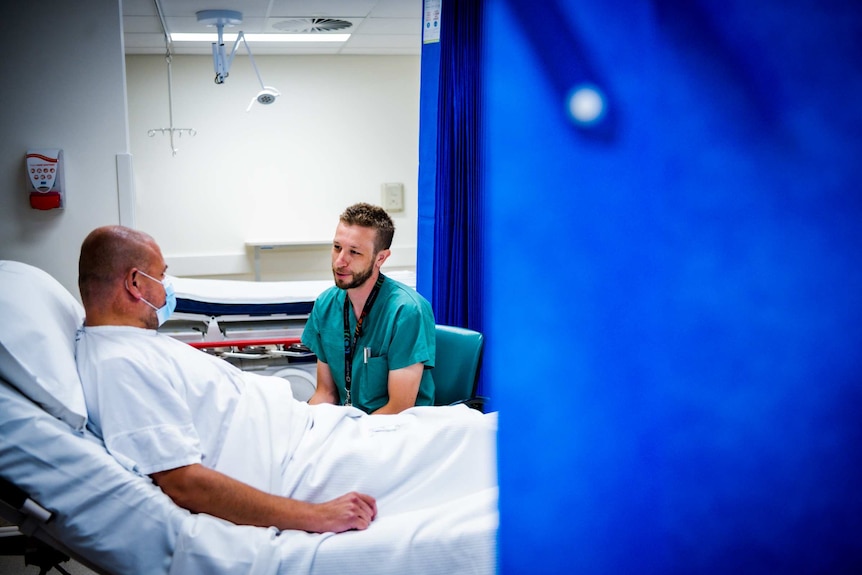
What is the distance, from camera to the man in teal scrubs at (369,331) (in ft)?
6.48

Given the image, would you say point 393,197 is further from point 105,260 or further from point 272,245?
point 105,260

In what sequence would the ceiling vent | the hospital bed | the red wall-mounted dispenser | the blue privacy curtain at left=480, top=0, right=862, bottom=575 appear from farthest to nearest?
the ceiling vent → the red wall-mounted dispenser → the hospital bed → the blue privacy curtain at left=480, top=0, right=862, bottom=575

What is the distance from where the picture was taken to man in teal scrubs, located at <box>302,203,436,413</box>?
1.98 m

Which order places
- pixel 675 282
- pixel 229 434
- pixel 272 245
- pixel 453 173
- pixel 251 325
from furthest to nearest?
pixel 272 245 < pixel 251 325 < pixel 453 173 < pixel 229 434 < pixel 675 282

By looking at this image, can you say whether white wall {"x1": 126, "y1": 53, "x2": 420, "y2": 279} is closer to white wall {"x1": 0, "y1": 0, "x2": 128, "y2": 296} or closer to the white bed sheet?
white wall {"x1": 0, "y1": 0, "x2": 128, "y2": 296}

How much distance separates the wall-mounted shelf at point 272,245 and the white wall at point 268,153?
63 millimetres

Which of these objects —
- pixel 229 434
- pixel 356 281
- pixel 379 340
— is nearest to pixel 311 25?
pixel 356 281

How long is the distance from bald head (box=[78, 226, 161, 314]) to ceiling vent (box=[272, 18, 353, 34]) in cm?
336

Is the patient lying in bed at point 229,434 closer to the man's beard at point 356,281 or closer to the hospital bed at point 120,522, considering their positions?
the hospital bed at point 120,522

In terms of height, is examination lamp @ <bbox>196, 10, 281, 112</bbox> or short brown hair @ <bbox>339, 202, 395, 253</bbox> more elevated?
examination lamp @ <bbox>196, 10, 281, 112</bbox>

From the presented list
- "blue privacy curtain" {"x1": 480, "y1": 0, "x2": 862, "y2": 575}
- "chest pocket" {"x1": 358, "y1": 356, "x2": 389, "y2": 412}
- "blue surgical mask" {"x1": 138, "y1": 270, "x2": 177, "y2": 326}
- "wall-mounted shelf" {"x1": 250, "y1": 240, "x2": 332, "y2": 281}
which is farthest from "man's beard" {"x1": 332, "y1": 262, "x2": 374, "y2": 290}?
"wall-mounted shelf" {"x1": 250, "y1": 240, "x2": 332, "y2": 281}

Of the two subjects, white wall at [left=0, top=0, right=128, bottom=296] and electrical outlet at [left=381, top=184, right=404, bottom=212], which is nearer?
white wall at [left=0, top=0, right=128, bottom=296]

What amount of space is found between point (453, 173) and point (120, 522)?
5.46 feet

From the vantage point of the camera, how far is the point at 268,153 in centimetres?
575
